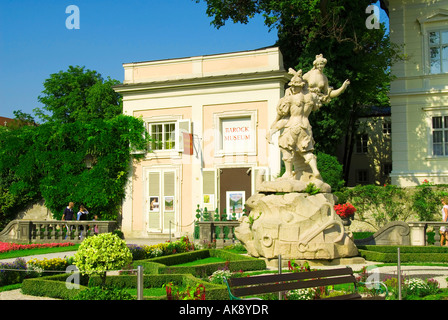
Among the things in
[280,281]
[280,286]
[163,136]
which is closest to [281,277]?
[280,281]

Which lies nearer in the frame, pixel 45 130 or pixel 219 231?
pixel 219 231

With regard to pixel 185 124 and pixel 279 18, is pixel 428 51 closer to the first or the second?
pixel 279 18

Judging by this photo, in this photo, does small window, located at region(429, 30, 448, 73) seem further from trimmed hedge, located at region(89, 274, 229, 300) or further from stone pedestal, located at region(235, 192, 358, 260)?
trimmed hedge, located at region(89, 274, 229, 300)

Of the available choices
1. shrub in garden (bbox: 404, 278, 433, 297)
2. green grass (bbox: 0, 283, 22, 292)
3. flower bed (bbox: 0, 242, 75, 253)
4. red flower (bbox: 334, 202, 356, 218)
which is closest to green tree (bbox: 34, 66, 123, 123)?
flower bed (bbox: 0, 242, 75, 253)

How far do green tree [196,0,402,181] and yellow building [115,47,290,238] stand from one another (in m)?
1.61

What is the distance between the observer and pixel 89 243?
9.36 m

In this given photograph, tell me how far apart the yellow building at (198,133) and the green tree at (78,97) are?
7.68 m

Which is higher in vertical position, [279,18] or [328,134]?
[279,18]

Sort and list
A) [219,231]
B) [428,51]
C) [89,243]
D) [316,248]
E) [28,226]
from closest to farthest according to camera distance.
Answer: [89,243], [316,248], [219,231], [28,226], [428,51]

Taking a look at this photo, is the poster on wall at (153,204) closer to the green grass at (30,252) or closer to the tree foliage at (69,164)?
the tree foliage at (69,164)

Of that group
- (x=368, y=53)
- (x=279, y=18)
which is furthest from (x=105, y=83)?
(x=368, y=53)

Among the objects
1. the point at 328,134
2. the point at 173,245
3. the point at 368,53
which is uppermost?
the point at 368,53

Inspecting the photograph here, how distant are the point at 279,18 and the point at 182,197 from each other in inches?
374

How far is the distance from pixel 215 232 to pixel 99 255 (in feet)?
33.0
